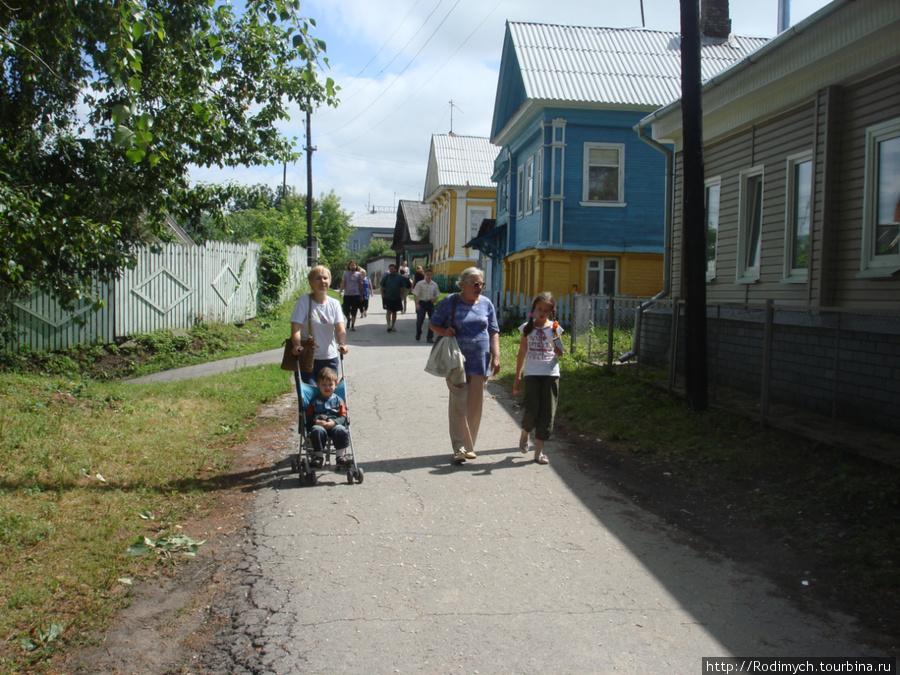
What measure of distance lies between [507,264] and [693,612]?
23.6m

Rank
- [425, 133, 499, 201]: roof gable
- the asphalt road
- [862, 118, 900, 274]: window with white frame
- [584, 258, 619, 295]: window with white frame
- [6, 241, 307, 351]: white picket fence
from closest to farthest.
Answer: the asphalt road → [862, 118, 900, 274]: window with white frame → [6, 241, 307, 351]: white picket fence → [584, 258, 619, 295]: window with white frame → [425, 133, 499, 201]: roof gable

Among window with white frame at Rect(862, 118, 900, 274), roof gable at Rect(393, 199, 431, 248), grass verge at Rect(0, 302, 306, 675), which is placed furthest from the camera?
roof gable at Rect(393, 199, 431, 248)

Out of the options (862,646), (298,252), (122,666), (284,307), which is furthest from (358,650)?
(298,252)

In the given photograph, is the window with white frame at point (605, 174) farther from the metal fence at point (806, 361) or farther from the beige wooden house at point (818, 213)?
the metal fence at point (806, 361)

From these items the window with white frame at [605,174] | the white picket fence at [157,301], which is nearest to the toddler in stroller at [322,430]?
the white picket fence at [157,301]

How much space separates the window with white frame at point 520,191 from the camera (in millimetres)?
24844

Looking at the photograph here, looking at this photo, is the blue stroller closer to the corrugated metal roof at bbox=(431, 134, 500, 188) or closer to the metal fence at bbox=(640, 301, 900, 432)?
the metal fence at bbox=(640, 301, 900, 432)

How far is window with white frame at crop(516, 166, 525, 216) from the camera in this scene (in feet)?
81.5

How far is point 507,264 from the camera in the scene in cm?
2734

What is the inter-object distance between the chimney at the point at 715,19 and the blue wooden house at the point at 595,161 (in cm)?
5

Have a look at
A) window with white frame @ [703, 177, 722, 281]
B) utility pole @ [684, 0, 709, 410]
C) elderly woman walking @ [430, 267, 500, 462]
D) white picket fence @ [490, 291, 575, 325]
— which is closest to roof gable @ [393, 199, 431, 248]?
white picket fence @ [490, 291, 575, 325]

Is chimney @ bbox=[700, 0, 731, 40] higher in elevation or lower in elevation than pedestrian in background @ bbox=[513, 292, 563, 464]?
higher

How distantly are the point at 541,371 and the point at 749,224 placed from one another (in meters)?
6.06

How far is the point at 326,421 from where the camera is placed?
662 cm
